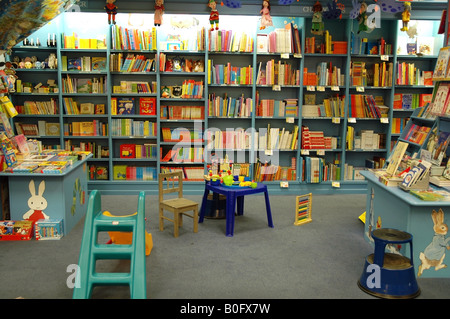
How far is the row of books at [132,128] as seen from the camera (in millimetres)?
7090

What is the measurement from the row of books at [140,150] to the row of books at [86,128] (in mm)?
384

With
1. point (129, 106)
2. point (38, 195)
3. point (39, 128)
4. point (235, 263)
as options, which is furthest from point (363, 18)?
point (39, 128)

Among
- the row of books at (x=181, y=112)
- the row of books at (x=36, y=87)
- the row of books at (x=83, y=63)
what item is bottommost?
the row of books at (x=181, y=112)

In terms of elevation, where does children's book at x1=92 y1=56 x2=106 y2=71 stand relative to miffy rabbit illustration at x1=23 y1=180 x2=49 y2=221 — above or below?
above

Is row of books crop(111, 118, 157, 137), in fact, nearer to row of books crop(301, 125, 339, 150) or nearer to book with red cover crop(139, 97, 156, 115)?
book with red cover crop(139, 97, 156, 115)

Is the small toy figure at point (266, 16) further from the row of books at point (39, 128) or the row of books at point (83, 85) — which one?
the row of books at point (39, 128)

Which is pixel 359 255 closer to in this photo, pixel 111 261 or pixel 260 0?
pixel 111 261

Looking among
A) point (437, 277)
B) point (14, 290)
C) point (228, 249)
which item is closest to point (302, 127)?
point (228, 249)

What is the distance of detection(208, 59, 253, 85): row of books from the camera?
699 centimetres

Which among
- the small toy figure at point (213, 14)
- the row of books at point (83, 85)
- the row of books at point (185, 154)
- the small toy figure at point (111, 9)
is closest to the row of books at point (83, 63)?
the row of books at point (83, 85)

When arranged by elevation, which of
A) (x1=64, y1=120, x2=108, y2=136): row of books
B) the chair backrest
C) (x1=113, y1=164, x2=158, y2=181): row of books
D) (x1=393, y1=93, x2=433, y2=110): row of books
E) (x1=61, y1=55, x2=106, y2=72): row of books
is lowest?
(x1=113, y1=164, x2=158, y2=181): row of books

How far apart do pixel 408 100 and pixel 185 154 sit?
3688mm

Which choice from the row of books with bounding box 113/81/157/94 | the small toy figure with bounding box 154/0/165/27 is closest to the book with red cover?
the row of books with bounding box 113/81/157/94

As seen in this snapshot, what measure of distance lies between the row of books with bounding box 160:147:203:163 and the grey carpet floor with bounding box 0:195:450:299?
142 cm
